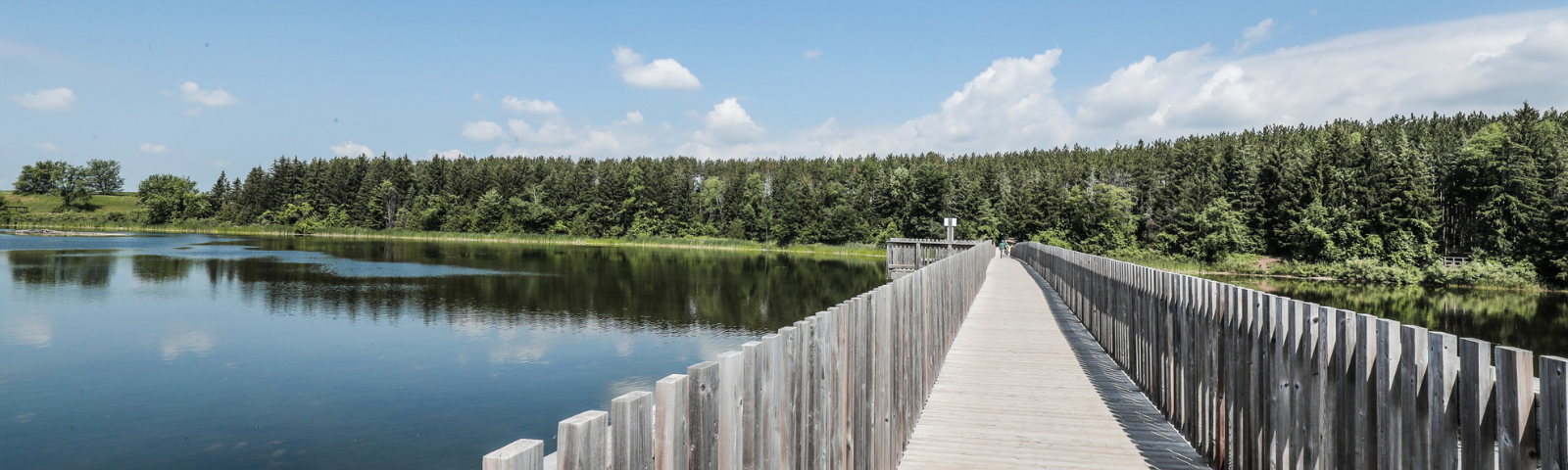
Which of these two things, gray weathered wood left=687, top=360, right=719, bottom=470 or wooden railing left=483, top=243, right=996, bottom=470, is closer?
wooden railing left=483, top=243, right=996, bottom=470

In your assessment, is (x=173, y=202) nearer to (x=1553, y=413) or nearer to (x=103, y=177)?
(x=103, y=177)

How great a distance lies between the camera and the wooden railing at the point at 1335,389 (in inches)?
81.4

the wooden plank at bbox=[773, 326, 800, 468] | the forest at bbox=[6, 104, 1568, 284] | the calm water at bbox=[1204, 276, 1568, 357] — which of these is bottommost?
the calm water at bbox=[1204, 276, 1568, 357]

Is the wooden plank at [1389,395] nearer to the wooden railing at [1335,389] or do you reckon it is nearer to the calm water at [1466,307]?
the wooden railing at [1335,389]

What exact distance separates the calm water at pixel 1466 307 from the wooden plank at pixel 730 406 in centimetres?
2173

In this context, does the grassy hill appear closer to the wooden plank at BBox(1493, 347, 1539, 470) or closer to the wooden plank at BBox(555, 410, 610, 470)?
the wooden plank at BBox(555, 410, 610, 470)

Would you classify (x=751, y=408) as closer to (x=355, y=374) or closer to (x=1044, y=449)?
(x=1044, y=449)

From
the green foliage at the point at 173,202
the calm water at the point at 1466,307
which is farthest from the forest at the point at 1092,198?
the calm water at the point at 1466,307

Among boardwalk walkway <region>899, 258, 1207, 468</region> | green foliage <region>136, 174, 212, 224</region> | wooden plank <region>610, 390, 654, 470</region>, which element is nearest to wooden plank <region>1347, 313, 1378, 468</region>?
boardwalk walkway <region>899, 258, 1207, 468</region>

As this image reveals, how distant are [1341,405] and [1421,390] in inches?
24.9

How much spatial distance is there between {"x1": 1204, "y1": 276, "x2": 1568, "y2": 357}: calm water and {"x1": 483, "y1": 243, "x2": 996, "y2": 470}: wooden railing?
19.7 metres

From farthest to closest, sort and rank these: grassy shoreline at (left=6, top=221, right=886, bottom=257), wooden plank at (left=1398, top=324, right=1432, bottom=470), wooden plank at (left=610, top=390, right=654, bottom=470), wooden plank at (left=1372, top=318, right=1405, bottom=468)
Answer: grassy shoreline at (left=6, top=221, right=886, bottom=257), wooden plank at (left=1372, top=318, right=1405, bottom=468), wooden plank at (left=1398, top=324, right=1432, bottom=470), wooden plank at (left=610, top=390, right=654, bottom=470)

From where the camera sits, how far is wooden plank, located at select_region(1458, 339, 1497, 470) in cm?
214

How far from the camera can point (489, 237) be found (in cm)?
9288
